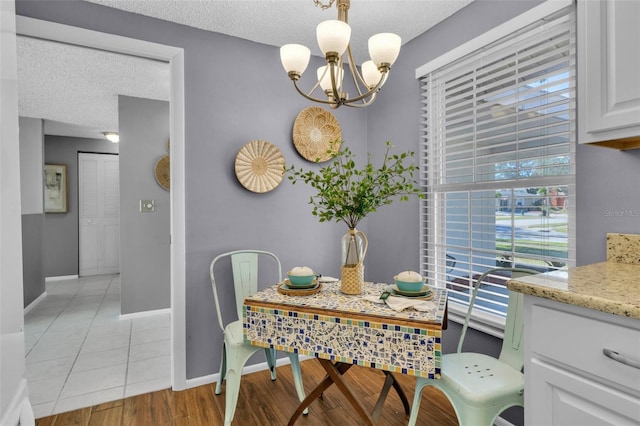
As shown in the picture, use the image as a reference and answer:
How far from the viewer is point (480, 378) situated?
1.57 meters

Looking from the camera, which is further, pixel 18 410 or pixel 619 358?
pixel 619 358

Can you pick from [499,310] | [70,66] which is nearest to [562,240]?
[499,310]

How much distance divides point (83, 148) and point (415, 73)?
616 centimetres

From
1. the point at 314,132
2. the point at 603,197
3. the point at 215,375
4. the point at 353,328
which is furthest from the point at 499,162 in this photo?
the point at 215,375

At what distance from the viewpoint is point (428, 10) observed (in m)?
2.31

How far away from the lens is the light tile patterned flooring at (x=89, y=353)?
2438 mm

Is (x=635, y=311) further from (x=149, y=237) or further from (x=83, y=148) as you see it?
(x=83, y=148)

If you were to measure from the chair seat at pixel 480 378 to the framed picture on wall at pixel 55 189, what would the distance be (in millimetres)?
6808

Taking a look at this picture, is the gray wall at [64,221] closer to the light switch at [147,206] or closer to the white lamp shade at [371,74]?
the light switch at [147,206]

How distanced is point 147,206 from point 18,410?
3.70 metres

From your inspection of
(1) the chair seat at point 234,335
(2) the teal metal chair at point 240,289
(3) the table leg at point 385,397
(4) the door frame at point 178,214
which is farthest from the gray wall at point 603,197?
(4) the door frame at point 178,214

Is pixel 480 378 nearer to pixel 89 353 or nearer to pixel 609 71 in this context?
pixel 609 71

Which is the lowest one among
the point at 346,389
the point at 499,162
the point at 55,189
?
the point at 346,389

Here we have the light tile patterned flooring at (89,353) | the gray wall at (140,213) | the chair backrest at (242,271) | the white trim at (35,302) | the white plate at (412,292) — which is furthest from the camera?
the white trim at (35,302)
